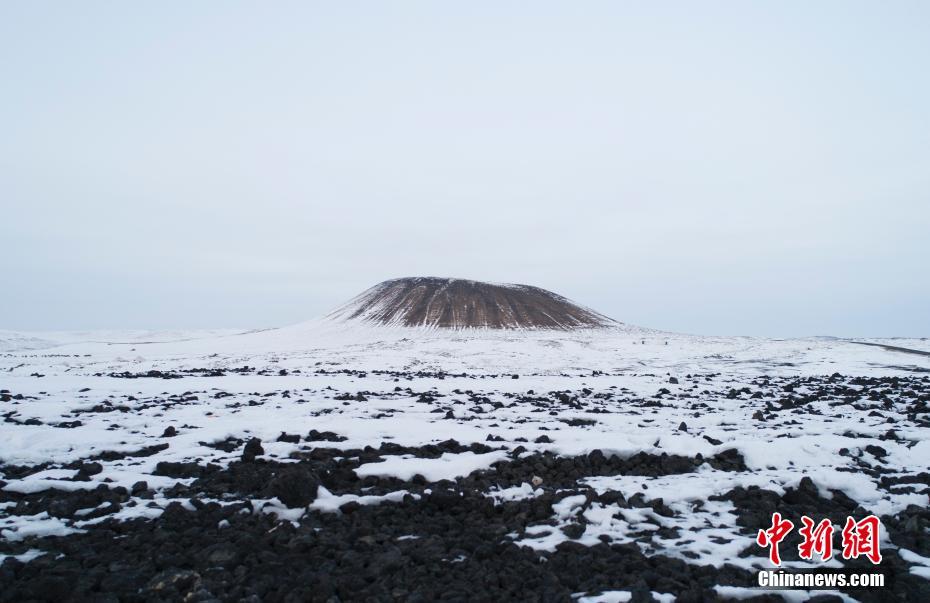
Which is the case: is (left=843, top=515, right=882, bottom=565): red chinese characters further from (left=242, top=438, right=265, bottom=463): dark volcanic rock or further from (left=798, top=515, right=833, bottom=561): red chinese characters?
(left=242, top=438, right=265, bottom=463): dark volcanic rock

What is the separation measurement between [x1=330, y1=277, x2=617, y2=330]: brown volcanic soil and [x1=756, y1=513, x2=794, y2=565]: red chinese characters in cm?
6486

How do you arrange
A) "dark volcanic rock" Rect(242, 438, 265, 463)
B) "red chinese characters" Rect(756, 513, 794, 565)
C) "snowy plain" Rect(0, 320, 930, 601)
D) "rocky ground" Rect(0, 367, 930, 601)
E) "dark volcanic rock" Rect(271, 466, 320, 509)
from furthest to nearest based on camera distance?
"dark volcanic rock" Rect(242, 438, 265, 463) < "dark volcanic rock" Rect(271, 466, 320, 509) < "snowy plain" Rect(0, 320, 930, 601) < "red chinese characters" Rect(756, 513, 794, 565) < "rocky ground" Rect(0, 367, 930, 601)

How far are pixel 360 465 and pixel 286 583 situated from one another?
14.0 ft

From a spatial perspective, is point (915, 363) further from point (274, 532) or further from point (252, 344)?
point (252, 344)

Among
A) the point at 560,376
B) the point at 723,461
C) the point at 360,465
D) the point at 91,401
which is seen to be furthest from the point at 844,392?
the point at 91,401

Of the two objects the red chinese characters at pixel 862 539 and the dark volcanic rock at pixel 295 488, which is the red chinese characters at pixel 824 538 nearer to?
the red chinese characters at pixel 862 539

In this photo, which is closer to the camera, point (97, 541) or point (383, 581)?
point (383, 581)

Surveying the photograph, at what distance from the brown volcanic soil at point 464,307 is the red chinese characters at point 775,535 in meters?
64.9

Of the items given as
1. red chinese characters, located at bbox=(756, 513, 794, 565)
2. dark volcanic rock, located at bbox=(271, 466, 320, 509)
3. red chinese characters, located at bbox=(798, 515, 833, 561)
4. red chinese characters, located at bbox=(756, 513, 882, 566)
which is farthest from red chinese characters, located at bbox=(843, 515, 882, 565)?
dark volcanic rock, located at bbox=(271, 466, 320, 509)

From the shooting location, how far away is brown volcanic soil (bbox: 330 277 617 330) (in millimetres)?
75688

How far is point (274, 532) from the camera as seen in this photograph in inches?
257

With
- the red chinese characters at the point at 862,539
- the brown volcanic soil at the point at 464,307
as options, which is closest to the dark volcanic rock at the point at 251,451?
the red chinese characters at the point at 862,539

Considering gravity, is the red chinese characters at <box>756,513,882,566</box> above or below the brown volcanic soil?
below

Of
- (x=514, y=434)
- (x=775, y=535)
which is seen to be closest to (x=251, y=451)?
(x=514, y=434)
